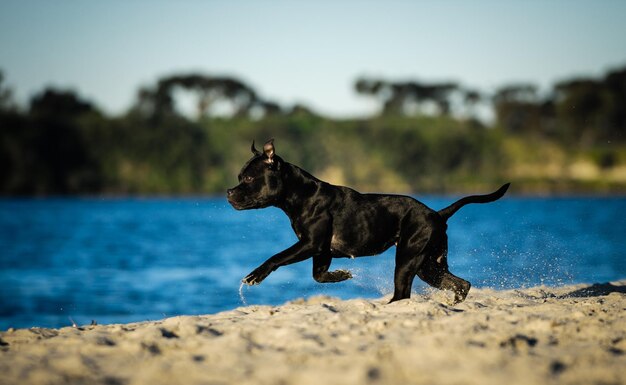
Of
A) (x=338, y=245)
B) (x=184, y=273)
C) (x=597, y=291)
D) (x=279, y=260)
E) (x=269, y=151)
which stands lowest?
(x=184, y=273)

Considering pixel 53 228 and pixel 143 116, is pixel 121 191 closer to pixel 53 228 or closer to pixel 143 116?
pixel 143 116

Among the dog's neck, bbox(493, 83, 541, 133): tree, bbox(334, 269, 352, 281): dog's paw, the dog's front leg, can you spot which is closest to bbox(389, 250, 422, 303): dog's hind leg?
bbox(334, 269, 352, 281): dog's paw

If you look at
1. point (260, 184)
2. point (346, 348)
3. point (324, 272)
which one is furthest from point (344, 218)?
point (346, 348)

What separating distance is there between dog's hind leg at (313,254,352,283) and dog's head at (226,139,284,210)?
2.45 feet

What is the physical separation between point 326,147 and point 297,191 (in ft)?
338

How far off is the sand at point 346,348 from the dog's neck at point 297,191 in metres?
1.16

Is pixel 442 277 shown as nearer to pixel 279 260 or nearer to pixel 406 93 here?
pixel 279 260

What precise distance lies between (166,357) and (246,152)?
325 ft

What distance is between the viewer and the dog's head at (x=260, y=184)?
799cm

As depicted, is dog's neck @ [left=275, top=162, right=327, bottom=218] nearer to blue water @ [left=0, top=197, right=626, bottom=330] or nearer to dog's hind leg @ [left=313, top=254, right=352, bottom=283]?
dog's hind leg @ [left=313, top=254, right=352, bottom=283]

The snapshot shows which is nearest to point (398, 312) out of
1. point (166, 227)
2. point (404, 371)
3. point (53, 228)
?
point (404, 371)

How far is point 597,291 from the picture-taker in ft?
32.2

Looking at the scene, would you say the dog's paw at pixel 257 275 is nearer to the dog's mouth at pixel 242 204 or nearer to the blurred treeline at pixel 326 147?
the dog's mouth at pixel 242 204

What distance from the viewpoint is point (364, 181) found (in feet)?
343
